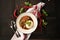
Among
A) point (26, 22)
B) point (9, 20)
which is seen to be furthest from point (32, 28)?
point (9, 20)

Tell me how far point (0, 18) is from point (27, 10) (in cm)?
20

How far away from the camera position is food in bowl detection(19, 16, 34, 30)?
58.0 inches

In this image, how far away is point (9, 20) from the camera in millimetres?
1492

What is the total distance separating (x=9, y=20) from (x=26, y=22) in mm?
120

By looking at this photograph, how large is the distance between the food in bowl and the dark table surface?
59 mm

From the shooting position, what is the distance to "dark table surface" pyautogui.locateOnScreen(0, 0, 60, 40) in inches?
58.3

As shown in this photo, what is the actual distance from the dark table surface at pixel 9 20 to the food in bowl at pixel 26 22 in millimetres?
59

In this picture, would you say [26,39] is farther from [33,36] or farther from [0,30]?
[0,30]

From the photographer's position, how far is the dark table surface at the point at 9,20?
148 cm

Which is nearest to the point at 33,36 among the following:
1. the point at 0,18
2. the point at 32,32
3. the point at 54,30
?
the point at 32,32

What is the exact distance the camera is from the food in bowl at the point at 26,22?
1473mm

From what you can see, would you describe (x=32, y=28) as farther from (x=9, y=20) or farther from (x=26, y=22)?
(x=9, y=20)

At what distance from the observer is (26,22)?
1478 mm

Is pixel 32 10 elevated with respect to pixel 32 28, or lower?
elevated
